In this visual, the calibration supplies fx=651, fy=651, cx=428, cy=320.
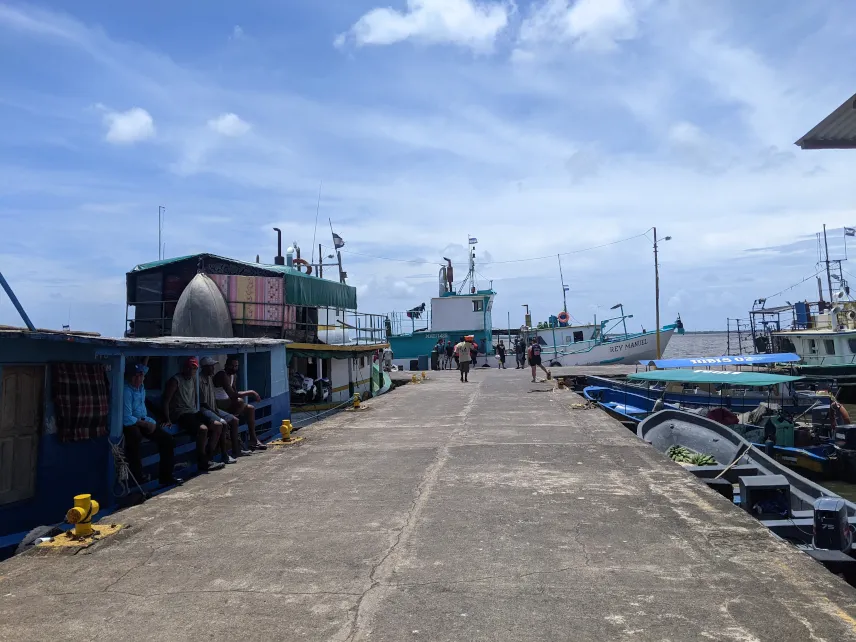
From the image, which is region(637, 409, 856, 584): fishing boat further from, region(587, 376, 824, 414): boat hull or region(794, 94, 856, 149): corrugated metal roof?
region(587, 376, 824, 414): boat hull

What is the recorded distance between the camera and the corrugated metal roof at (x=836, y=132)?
5279mm

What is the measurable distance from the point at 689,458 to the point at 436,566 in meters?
7.41

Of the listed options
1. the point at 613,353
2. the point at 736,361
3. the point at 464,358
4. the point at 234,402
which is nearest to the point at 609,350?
the point at 613,353

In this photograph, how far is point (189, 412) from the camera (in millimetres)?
8633

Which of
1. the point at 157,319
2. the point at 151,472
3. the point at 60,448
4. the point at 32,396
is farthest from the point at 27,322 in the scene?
the point at 157,319

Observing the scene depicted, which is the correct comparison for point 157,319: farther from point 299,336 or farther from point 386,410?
point 386,410

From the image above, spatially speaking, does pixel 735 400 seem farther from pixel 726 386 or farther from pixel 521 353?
pixel 521 353

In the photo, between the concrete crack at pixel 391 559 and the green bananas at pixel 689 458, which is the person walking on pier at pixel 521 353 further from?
the concrete crack at pixel 391 559

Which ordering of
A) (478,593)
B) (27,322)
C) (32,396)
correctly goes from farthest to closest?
(32,396), (27,322), (478,593)

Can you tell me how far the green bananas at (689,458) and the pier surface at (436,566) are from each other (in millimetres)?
2273

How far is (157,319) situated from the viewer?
1700 centimetres

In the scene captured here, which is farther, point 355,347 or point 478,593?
point 355,347

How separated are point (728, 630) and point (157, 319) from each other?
630 inches

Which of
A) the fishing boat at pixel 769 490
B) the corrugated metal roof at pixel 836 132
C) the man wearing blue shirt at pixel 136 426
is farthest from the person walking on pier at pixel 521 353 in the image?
the corrugated metal roof at pixel 836 132
